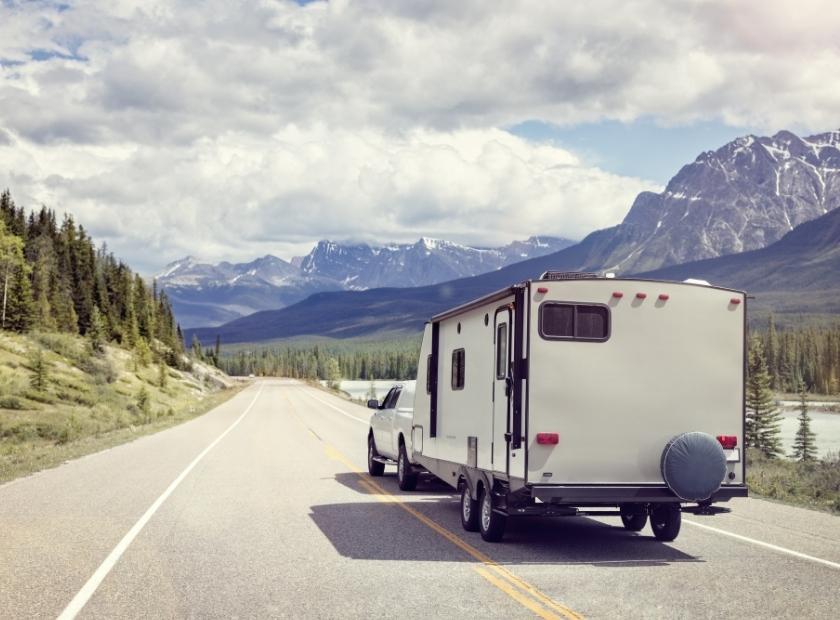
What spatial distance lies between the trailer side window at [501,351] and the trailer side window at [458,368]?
1568 millimetres

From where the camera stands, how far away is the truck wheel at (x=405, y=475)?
55.6ft

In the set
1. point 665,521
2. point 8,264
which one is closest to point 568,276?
point 665,521

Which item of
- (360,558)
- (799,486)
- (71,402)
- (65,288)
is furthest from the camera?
(65,288)

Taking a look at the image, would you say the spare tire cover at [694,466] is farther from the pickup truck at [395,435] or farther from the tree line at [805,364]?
the tree line at [805,364]

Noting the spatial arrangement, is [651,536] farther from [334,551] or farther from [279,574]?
[279,574]

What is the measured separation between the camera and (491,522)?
A: 37.6ft

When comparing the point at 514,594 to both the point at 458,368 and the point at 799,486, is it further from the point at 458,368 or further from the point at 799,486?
the point at 799,486

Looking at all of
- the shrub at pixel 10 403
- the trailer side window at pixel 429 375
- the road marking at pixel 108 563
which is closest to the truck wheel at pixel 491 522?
the trailer side window at pixel 429 375

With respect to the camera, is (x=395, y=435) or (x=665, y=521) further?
(x=395, y=435)

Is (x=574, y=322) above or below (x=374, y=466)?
above

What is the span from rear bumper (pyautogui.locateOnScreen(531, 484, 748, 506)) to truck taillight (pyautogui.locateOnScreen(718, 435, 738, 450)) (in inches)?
18.0

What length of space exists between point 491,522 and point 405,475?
571 cm

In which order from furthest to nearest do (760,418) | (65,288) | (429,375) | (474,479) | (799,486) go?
(65,288), (760,418), (799,486), (429,375), (474,479)

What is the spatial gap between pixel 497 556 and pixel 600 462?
5.20 feet
